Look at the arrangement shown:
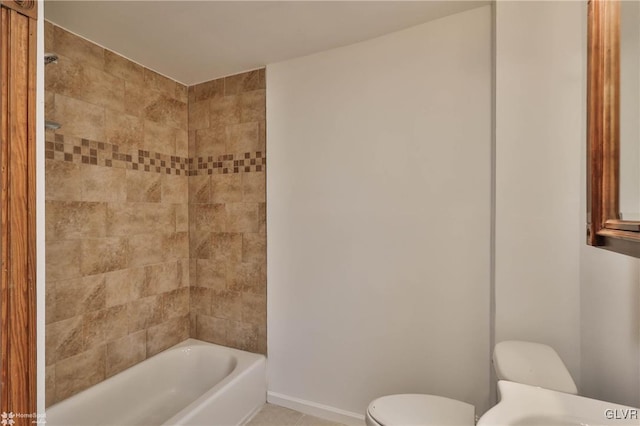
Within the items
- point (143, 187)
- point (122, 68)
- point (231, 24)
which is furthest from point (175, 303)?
point (231, 24)

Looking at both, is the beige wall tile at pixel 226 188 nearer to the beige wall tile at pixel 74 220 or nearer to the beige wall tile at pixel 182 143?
the beige wall tile at pixel 182 143

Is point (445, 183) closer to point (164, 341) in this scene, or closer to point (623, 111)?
point (623, 111)

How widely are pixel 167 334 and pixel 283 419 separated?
1.06 meters

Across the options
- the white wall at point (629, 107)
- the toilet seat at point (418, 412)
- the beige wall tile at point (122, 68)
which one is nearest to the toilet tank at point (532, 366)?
the toilet seat at point (418, 412)

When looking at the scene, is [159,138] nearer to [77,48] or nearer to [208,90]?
[208,90]

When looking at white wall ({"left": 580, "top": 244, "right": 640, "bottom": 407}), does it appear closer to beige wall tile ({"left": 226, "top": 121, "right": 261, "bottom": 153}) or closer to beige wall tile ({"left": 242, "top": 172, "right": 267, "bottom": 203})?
beige wall tile ({"left": 242, "top": 172, "right": 267, "bottom": 203})

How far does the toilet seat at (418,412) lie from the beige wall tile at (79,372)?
1.66 metres

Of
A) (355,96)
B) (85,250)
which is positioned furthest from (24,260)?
(355,96)

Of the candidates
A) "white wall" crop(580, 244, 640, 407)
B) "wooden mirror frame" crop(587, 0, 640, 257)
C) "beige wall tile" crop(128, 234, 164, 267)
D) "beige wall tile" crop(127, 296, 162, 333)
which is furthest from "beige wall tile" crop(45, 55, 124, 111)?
"white wall" crop(580, 244, 640, 407)

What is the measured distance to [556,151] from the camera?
1339 millimetres

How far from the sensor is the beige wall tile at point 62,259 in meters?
1.60

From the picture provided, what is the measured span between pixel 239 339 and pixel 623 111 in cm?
237

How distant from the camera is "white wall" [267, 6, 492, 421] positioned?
1.60 meters

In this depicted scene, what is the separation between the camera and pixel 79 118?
175 centimetres
